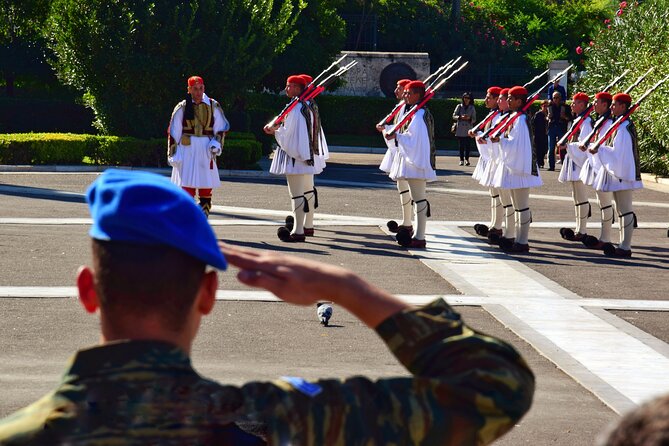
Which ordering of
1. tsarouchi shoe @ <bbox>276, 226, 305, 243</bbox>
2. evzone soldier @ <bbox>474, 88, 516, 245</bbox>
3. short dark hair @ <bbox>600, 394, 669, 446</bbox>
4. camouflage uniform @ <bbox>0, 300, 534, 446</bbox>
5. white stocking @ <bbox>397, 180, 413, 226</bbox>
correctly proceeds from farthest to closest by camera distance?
white stocking @ <bbox>397, 180, 413, 226</bbox>, evzone soldier @ <bbox>474, 88, 516, 245</bbox>, tsarouchi shoe @ <bbox>276, 226, 305, 243</bbox>, camouflage uniform @ <bbox>0, 300, 534, 446</bbox>, short dark hair @ <bbox>600, 394, 669, 446</bbox>

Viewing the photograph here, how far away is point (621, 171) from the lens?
50.0 ft

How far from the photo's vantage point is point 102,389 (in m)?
1.98

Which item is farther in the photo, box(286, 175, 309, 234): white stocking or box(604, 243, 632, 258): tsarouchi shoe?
box(286, 175, 309, 234): white stocking

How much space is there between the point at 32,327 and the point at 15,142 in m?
17.8

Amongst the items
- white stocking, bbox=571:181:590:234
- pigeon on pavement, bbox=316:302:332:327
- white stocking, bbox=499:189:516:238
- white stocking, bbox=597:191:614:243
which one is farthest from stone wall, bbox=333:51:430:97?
pigeon on pavement, bbox=316:302:332:327

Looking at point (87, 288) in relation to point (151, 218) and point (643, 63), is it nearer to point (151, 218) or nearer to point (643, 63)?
point (151, 218)

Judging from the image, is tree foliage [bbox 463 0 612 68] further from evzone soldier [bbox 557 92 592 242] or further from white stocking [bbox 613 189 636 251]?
→ white stocking [bbox 613 189 636 251]

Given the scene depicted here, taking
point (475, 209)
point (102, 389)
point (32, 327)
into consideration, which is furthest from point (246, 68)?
point (102, 389)

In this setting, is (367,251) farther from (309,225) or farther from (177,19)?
(177,19)

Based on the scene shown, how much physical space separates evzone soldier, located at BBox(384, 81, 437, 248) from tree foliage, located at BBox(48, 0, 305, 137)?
11.9 metres

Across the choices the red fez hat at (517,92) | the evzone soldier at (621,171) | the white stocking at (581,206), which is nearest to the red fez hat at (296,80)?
the red fez hat at (517,92)

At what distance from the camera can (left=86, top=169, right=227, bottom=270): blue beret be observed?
202cm

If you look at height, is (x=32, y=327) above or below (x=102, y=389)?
below

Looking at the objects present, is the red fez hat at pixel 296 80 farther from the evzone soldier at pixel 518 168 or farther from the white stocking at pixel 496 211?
the white stocking at pixel 496 211
